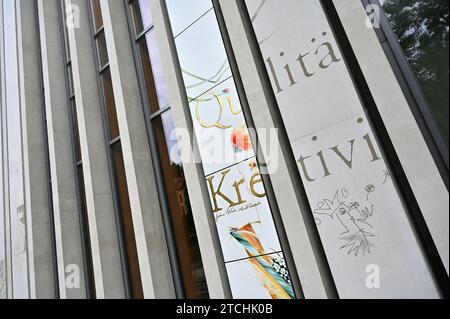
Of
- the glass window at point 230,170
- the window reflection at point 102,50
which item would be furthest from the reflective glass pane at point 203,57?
the window reflection at point 102,50

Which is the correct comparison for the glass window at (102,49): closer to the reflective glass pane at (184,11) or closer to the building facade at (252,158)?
the building facade at (252,158)

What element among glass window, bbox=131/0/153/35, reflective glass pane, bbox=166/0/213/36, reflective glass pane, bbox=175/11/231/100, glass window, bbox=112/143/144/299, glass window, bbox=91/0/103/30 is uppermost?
glass window, bbox=91/0/103/30

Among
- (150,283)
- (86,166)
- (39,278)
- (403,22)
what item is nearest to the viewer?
(403,22)

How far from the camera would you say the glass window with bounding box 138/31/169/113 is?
19.2 feet

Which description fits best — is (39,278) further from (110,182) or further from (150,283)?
(150,283)

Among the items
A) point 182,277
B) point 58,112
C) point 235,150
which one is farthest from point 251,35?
point 58,112

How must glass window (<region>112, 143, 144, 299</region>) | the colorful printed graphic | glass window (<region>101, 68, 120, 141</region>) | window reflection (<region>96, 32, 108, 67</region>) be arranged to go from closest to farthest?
the colorful printed graphic < glass window (<region>112, 143, 144, 299</region>) < glass window (<region>101, 68, 120, 141</region>) < window reflection (<region>96, 32, 108, 67</region>)

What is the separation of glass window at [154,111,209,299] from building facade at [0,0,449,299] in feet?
0.09

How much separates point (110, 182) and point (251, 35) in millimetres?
3949

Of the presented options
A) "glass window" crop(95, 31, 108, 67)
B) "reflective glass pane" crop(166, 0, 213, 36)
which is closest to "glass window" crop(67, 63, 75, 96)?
"glass window" crop(95, 31, 108, 67)

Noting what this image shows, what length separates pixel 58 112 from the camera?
7.53 metres

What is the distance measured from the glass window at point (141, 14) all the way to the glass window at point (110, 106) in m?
1.25

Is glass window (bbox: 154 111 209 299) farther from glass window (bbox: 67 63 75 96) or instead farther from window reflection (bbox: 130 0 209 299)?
glass window (bbox: 67 63 75 96)
